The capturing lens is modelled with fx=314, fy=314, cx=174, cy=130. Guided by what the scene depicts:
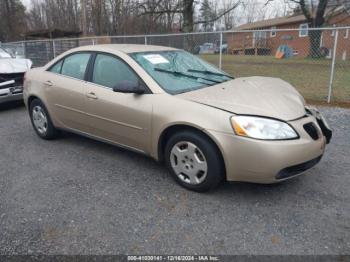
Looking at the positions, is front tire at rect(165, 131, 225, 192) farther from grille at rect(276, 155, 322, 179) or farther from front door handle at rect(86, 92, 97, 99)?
front door handle at rect(86, 92, 97, 99)

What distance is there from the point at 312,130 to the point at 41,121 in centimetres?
395

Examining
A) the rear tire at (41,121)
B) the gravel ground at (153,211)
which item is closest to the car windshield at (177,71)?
the gravel ground at (153,211)

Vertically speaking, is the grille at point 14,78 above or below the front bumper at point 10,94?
above

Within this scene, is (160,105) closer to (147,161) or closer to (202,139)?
(202,139)

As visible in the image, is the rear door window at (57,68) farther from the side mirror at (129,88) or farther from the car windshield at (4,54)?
the car windshield at (4,54)

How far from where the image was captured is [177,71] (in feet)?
12.7

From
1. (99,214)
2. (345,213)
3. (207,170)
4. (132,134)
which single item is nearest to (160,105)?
(132,134)

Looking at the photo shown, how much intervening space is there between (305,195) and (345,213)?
417 millimetres

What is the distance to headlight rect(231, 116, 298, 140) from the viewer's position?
9.31 feet

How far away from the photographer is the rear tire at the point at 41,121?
4855 millimetres

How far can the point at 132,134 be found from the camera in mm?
3637

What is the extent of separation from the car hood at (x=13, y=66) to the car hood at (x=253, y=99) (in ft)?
17.5

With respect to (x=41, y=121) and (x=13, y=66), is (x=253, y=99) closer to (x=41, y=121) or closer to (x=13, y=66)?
(x=41, y=121)

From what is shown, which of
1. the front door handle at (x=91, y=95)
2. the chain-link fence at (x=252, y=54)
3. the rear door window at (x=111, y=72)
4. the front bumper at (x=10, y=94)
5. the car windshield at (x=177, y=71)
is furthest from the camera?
the chain-link fence at (x=252, y=54)
